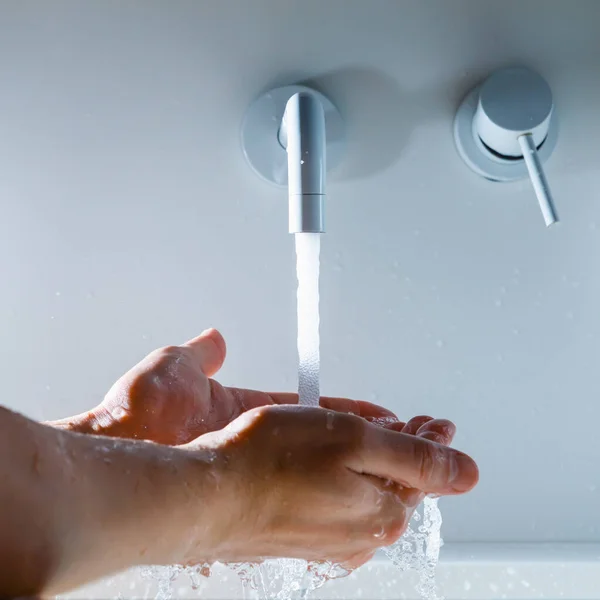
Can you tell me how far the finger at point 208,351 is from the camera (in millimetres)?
786

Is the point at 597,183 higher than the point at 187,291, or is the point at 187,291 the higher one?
the point at 597,183

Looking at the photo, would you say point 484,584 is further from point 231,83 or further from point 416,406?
point 231,83

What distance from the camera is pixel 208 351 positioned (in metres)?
0.80

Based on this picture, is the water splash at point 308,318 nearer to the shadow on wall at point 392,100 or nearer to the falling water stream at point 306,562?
the falling water stream at point 306,562

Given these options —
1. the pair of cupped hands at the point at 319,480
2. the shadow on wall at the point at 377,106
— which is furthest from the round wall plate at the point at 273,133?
the pair of cupped hands at the point at 319,480

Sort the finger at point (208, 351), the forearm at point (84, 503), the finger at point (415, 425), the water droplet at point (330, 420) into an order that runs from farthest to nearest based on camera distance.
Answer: the finger at point (208, 351) < the finger at point (415, 425) < the water droplet at point (330, 420) < the forearm at point (84, 503)

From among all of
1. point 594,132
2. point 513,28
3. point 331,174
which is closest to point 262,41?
point 331,174

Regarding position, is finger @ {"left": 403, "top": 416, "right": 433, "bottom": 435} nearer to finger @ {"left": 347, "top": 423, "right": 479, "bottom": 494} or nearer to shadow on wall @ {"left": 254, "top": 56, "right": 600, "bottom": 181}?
finger @ {"left": 347, "top": 423, "right": 479, "bottom": 494}

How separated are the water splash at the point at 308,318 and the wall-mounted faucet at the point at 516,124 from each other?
226 mm

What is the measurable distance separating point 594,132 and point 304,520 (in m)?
0.57

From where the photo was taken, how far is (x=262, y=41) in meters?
0.87

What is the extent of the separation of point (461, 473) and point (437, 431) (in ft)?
0.27

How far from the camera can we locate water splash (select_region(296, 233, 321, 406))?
0.72 metres

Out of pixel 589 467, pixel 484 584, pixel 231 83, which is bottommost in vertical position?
pixel 484 584
